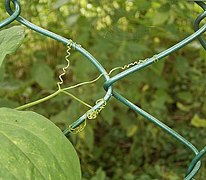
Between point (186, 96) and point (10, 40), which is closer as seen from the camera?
point (10, 40)

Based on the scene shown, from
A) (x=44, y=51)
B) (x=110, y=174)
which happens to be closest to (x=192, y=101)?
(x=110, y=174)

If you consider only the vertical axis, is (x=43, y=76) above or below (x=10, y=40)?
below

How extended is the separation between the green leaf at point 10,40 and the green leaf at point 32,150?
0.24 feet

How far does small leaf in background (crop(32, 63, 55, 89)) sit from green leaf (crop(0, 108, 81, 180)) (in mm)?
877

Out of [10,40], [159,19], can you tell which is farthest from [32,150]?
[159,19]

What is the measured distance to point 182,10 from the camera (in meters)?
1.27

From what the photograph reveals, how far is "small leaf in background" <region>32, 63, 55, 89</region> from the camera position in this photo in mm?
1418

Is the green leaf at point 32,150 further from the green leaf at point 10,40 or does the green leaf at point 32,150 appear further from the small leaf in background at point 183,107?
the small leaf in background at point 183,107

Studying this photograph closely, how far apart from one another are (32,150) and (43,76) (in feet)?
3.06

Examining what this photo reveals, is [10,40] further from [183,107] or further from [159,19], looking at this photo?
[183,107]

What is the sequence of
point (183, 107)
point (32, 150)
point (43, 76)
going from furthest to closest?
point (183, 107) → point (43, 76) → point (32, 150)

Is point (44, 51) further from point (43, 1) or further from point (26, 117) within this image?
point (26, 117)

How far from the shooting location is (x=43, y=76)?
1.44 meters

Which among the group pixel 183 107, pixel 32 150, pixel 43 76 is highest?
pixel 32 150
